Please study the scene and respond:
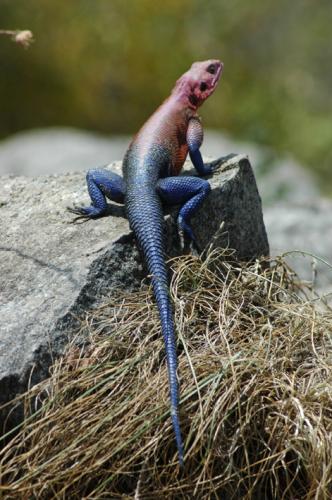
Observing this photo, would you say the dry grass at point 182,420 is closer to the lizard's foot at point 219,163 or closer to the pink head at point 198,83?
the lizard's foot at point 219,163

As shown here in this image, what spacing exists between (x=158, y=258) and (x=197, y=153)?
3.41 feet

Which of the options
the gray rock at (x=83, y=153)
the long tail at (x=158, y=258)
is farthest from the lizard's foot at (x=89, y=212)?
the gray rock at (x=83, y=153)

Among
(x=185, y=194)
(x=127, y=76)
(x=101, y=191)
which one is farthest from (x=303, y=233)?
(x=127, y=76)

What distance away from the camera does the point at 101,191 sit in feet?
15.5

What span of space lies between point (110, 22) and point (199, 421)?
25.7 ft

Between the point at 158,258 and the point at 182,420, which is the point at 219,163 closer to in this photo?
the point at 158,258

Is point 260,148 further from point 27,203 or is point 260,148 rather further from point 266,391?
point 266,391

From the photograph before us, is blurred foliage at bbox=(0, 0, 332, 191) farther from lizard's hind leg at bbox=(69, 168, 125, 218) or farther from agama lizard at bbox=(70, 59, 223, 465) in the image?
→ lizard's hind leg at bbox=(69, 168, 125, 218)

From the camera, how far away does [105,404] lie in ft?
12.1

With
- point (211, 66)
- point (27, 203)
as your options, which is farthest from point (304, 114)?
point (27, 203)

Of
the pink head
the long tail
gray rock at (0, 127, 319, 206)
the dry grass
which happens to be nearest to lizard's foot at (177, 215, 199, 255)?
the long tail

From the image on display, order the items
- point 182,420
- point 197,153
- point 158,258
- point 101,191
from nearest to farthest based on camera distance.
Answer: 1. point 182,420
2. point 158,258
3. point 101,191
4. point 197,153

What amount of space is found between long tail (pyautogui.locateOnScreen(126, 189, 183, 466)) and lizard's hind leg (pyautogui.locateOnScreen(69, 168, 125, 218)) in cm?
18

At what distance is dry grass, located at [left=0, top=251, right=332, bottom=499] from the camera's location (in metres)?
3.54
